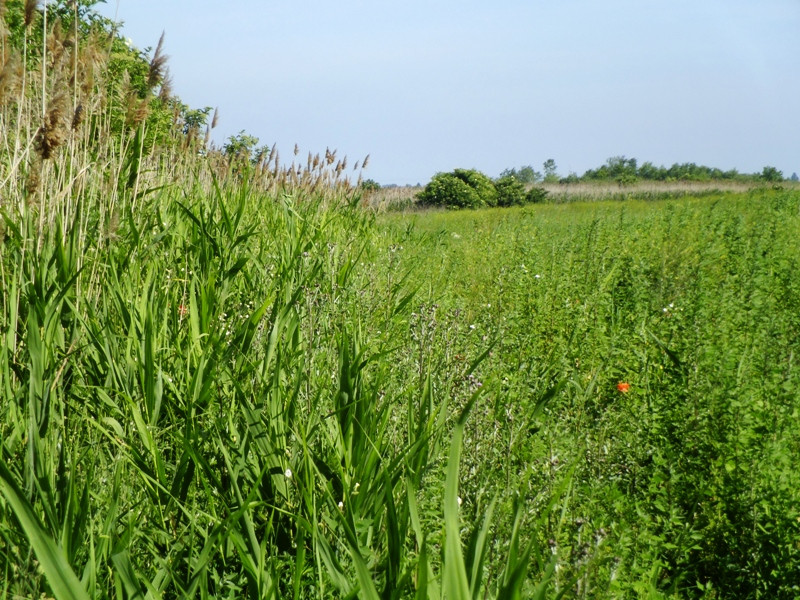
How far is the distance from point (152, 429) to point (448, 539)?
1259mm

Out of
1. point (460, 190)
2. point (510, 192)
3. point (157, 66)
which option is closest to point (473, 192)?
point (460, 190)

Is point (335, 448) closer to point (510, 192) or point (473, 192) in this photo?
point (473, 192)

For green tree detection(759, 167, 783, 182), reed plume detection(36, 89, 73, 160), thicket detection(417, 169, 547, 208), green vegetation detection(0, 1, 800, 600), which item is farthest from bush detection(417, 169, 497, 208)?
reed plume detection(36, 89, 73, 160)

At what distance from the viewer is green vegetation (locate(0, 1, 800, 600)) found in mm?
1585

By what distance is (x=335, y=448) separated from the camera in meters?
2.15

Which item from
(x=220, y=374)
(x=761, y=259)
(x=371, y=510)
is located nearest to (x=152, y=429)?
(x=220, y=374)

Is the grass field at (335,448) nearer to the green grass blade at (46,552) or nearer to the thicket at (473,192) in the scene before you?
the green grass blade at (46,552)

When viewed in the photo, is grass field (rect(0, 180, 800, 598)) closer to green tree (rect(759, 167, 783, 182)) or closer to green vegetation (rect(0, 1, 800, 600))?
green vegetation (rect(0, 1, 800, 600))

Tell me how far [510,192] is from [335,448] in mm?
39024

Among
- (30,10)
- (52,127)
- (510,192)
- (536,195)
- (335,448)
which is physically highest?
(30,10)

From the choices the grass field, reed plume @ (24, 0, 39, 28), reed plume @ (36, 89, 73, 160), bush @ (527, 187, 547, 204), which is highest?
reed plume @ (24, 0, 39, 28)

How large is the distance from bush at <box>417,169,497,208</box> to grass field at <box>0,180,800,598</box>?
33.3 m

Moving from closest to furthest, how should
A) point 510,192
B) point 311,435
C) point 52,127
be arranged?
point 311,435, point 52,127, point 510,192

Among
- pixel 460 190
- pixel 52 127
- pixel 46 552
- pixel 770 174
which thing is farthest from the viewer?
pixel 770 174
